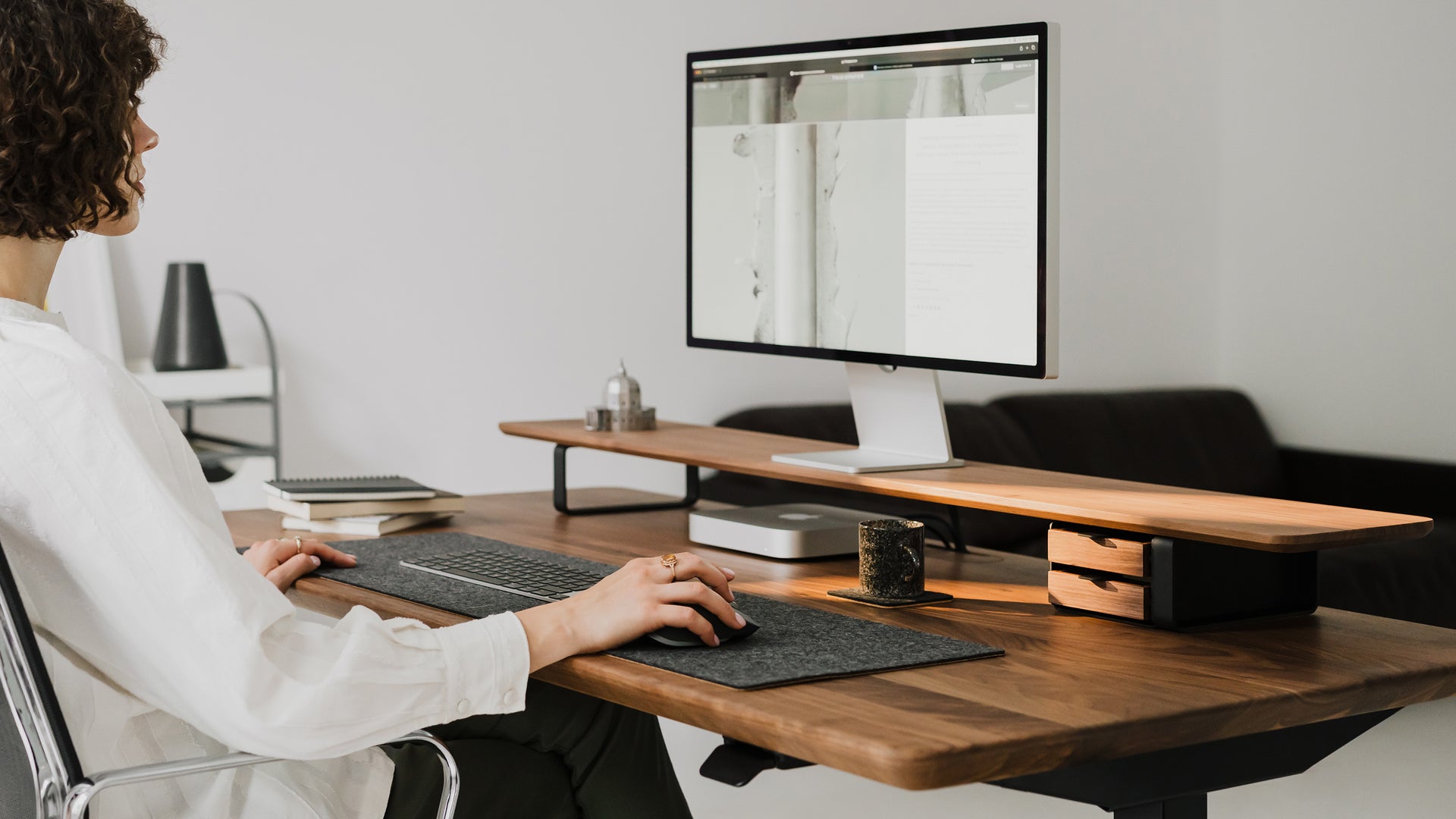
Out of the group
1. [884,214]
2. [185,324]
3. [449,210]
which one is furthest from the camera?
[449,210]

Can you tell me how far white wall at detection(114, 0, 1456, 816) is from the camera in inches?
138

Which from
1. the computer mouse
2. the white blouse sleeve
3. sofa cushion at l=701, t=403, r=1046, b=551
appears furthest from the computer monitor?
sofa cushion at l=701, t=403, r=1046, b=551

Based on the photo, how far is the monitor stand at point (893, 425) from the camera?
6.61 feet

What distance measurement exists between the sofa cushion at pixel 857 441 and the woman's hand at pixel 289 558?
1795 mm

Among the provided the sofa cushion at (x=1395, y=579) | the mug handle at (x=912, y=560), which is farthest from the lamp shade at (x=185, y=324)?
the sofa cushion at (x=1395, y=579)

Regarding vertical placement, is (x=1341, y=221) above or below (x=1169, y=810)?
above

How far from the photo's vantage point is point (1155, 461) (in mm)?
4617

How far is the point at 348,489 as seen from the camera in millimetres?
2271

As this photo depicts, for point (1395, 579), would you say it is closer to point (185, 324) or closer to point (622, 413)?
point (622, 413)

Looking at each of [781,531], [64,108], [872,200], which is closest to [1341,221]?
[872,200]

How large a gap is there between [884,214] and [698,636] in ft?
2.59

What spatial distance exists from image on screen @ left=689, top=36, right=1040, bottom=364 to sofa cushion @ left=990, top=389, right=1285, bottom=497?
230 centimetres

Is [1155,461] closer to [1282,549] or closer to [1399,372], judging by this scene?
[1399,372]

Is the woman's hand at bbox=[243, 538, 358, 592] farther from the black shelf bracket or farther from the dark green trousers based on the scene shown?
the black shelf bracket
